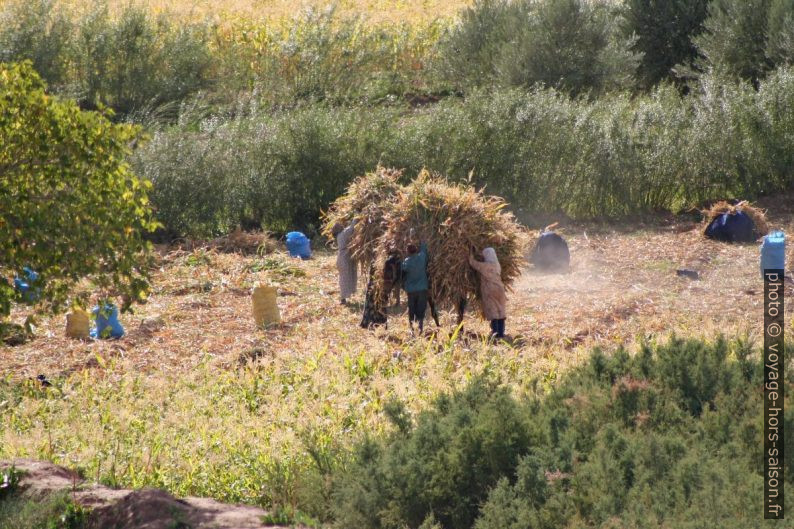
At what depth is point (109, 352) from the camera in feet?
39.0

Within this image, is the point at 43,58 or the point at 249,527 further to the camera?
the point at 43,58

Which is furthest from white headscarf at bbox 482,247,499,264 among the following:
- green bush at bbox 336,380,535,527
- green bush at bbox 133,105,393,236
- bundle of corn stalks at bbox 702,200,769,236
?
green bush at bbox 133,105,393,236

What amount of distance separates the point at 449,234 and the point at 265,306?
2.74 metres

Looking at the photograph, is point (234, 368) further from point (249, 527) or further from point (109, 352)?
point (249, 527)

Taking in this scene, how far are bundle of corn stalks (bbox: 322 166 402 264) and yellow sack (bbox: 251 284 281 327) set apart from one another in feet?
3.72

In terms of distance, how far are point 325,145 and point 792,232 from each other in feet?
26.1

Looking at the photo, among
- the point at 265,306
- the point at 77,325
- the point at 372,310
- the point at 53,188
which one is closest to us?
the point at 53,188

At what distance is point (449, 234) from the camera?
37.4 ft

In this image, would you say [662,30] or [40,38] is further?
A: [662,30]

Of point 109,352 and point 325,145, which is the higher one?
point 325,145

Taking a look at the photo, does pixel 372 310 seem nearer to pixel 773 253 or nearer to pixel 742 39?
pixel 773 253

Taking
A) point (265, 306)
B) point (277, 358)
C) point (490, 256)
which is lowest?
point (277, 358)

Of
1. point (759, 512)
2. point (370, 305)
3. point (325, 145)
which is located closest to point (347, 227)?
point (370, 305)

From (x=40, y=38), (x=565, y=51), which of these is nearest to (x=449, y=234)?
(x=565, y=51)
